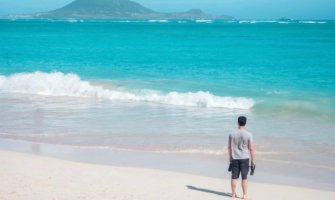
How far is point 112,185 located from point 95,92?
56.4 feet

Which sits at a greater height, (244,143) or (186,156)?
(244,143)

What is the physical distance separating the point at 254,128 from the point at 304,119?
9.10 feet

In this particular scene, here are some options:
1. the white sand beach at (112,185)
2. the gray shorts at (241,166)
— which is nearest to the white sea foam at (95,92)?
the white sand beach at (112,185)

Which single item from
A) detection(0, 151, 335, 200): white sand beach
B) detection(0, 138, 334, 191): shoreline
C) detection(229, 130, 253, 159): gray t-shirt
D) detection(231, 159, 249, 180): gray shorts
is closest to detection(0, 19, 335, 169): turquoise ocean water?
detection(0, 138, 334, 191): shoreline

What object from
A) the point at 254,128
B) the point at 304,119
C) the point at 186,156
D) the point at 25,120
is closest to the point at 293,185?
the point at 186,156

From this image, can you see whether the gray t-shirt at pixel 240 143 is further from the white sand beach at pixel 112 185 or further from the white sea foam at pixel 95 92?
the white sea foam at pixel 95 92

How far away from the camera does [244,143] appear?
8.87 meters

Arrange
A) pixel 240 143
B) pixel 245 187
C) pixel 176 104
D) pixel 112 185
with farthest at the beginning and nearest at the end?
pixel 176 104, pixel 112 185, pixel 245 187, pixel 240 143

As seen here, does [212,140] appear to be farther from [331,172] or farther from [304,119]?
[304,119]

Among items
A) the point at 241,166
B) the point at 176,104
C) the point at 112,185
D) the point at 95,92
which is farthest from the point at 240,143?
the point at 95,92

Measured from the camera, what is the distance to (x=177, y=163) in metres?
12.2

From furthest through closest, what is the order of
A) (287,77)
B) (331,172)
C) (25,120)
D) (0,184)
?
(287,77) → (25,120) → (331,172) → (0,184)

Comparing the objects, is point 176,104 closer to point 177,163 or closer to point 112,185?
point 177,163

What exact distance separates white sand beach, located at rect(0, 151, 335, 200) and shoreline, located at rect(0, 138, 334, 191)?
584mm
